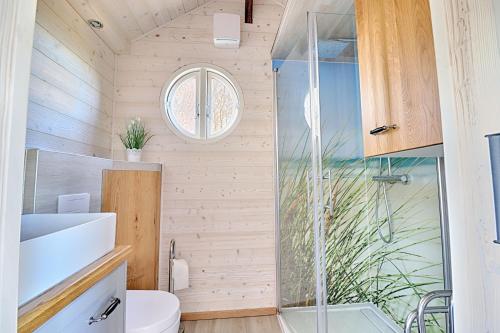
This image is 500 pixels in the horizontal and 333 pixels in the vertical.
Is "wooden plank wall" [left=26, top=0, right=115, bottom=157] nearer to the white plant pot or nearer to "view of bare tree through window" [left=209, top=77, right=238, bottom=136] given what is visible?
the white plant pot

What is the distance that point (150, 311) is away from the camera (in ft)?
4.92

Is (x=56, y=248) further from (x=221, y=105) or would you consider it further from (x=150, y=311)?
(x=221, y=105)

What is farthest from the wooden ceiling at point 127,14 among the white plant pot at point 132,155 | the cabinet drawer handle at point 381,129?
the cabinet drawer handle at point 381,129

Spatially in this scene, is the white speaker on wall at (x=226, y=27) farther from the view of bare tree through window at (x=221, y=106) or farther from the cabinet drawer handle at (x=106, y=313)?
the cabinet drawer handle at (x=106, y=313)

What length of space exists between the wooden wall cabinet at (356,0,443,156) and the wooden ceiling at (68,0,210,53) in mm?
1802

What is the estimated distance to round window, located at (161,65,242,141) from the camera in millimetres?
2377

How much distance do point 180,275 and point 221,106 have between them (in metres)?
1.62

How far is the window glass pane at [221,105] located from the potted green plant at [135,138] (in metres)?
0.61

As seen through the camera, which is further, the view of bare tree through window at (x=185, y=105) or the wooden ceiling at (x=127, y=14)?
the view of bare tree through window at (x=185, y=105)

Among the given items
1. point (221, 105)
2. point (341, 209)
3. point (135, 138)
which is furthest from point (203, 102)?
point (341, 209)

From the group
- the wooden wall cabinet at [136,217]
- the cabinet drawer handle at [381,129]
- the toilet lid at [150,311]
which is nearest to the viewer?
the cabinet drawer handle at [381,129]

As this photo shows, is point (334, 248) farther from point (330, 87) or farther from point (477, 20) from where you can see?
point (477, 20)

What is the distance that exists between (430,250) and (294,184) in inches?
37.8

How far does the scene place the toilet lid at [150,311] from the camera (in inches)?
51.8
